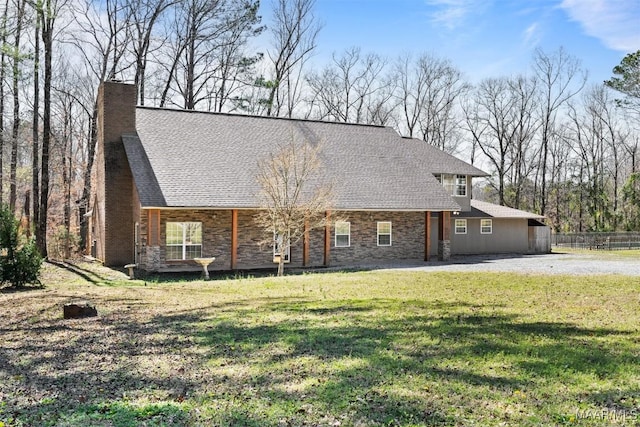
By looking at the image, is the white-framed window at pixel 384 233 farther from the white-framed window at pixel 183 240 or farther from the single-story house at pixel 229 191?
the white-framed window at pixel 183 240

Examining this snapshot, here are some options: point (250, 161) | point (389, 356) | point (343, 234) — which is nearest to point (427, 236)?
point (343, 234)

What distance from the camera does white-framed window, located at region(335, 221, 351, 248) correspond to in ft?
74.1

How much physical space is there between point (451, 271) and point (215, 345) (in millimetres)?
12712

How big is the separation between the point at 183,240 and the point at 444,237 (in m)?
12.2

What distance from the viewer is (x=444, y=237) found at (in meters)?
24.9

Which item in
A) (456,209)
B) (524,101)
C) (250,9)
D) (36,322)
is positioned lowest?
(36,322)

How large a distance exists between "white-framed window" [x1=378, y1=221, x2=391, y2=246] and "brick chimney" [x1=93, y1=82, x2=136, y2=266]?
417 inches

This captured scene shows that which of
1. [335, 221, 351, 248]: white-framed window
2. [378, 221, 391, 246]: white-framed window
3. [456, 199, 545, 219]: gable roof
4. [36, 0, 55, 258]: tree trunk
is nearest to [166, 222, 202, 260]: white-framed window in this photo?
[335, 221, 351, 248]: white-framed window

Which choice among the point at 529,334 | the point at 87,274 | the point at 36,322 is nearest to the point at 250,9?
the point at 87,274

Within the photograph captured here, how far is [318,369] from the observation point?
6.41m

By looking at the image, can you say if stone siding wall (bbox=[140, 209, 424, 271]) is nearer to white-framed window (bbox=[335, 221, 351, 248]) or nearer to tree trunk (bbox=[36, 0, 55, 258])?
white-framed window (bbox=[335, 221, 351, 248])

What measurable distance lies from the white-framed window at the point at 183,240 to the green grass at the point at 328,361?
715 centimetres

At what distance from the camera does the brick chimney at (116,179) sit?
2155cm

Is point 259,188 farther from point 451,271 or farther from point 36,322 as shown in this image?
point 36,322
